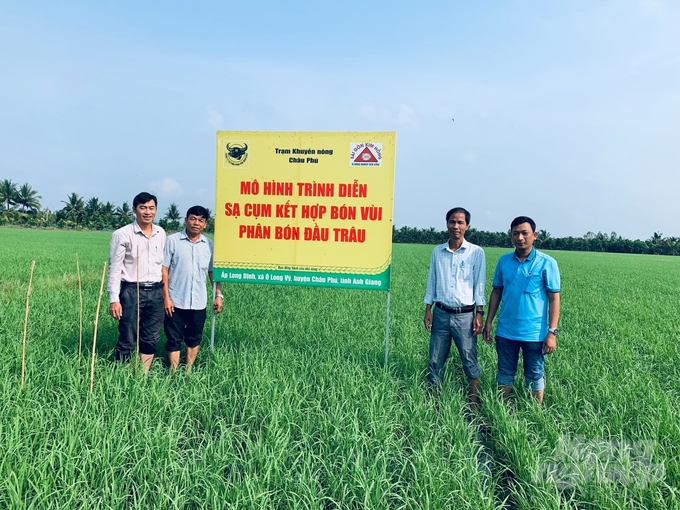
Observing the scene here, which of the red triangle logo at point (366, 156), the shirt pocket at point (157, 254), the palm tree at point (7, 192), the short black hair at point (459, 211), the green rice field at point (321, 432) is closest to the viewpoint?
the green rice field at point (321, 432)

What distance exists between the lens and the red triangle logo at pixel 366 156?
461cm

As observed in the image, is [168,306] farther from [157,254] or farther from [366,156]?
[366,156]

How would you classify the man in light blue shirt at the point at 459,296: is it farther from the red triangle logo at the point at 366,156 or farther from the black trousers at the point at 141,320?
the black trousers at the point at 141,320

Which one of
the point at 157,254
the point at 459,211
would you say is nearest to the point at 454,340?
the point at 459,211

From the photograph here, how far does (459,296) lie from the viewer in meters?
3.83

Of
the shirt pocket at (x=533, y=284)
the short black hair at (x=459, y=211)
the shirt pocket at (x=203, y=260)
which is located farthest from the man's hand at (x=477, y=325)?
the shirt pocket at (x=203, y=260)

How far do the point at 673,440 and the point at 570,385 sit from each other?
1196 mm

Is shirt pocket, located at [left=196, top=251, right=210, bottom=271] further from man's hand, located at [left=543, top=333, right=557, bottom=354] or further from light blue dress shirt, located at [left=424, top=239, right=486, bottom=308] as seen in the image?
man's hand, located at [left=543, top=333, right=557, bottom=354]

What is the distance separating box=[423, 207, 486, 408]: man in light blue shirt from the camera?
383 cm

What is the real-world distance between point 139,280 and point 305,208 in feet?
6.44

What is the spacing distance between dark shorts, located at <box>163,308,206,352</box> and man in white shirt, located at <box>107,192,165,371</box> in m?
0.13

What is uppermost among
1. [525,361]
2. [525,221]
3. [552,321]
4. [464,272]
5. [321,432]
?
[525,221]

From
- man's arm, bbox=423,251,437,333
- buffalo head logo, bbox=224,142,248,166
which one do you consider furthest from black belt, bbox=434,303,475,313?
buffalo head logo, bbox=224,142,248,166

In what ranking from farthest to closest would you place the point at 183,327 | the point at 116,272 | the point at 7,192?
the point at 7,192 → the point at 183,327 → the point at 116,272
